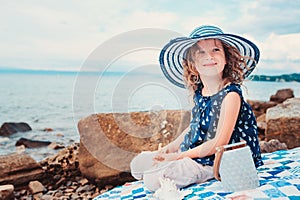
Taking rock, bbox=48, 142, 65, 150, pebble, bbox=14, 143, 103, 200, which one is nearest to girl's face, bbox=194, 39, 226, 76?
pebble, bbox=14, 143, 103, 200

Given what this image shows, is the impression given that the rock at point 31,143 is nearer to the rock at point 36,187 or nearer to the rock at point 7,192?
the rock at point 36,187

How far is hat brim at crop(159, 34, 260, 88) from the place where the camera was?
4.63 feet

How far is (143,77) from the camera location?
138 cm

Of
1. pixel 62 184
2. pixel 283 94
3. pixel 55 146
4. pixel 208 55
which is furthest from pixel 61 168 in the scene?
pixel 283 94

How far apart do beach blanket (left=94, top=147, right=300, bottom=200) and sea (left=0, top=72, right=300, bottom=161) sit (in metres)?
0.30

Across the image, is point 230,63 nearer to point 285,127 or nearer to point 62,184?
point 285,127

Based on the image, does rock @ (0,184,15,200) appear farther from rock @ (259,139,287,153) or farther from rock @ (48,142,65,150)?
rock @ (259,139,287,153)

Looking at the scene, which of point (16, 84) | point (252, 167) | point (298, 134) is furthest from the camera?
point (16, 84)

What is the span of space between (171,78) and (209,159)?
1.14 ft

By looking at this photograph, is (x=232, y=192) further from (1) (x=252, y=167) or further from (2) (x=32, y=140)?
(2) (x=32, y=140)

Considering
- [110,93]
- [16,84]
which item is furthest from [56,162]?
[16,84]

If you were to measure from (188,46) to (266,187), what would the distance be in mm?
579

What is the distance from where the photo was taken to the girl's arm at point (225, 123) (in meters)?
1.34

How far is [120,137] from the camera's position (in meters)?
1.82
